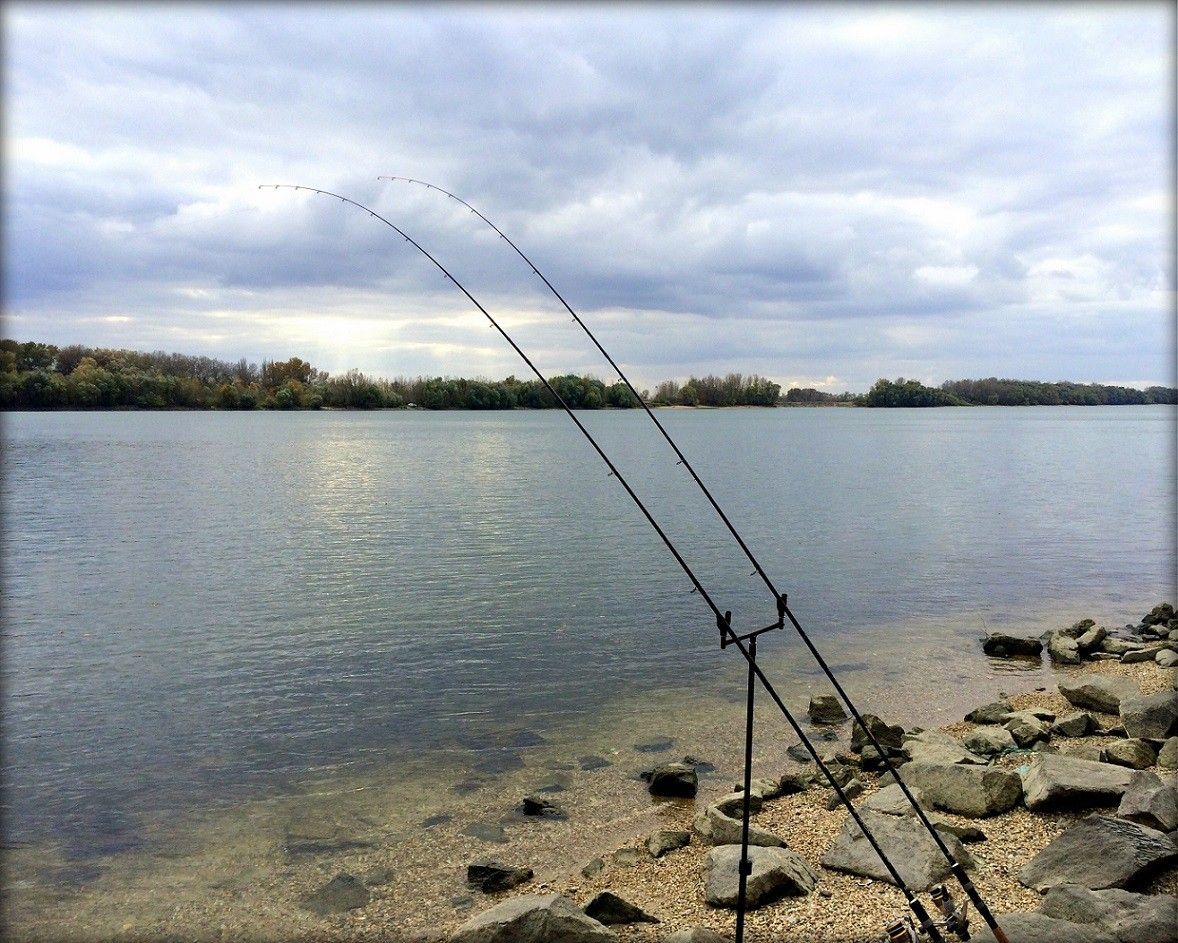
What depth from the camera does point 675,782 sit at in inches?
399

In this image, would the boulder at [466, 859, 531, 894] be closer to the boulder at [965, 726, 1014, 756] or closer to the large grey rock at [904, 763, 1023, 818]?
the large grey rock at [904, 763, 1023, 818]

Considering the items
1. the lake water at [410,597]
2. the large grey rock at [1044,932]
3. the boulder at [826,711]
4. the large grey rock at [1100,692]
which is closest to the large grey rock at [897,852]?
the large grey rock at [1044,932]

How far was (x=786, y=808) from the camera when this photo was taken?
31.4 feet

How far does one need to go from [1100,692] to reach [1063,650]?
165 inches

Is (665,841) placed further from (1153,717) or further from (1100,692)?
(1100,692)

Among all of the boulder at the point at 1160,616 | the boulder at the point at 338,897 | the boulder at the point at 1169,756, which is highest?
the boulder at the point at 1169,756

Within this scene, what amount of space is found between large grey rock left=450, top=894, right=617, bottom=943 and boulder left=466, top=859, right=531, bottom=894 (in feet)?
4.99

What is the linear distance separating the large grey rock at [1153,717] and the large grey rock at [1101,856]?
4.02 meters

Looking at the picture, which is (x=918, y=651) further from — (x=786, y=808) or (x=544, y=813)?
(x=544, y=813)

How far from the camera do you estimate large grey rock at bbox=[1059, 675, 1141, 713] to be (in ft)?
39.8

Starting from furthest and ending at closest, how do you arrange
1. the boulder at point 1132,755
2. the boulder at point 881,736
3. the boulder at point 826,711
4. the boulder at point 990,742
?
the boulder at point 826,711 → the boulder at point 881,736 → the boulder at point 990,742 → the boulder at point 1132,755

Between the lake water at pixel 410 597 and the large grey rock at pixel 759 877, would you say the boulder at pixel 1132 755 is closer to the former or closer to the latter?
the large grey rock at pixel 759 877

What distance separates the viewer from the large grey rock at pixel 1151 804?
6879mm

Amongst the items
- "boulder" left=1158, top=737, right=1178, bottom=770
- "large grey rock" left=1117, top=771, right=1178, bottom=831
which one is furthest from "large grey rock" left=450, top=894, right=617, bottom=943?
"boulder" left=1158, top=737, right=1178, bottom=770
